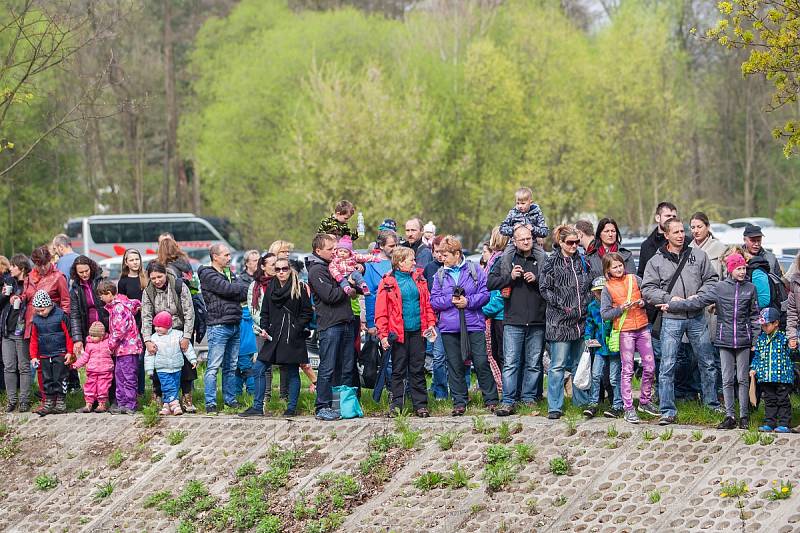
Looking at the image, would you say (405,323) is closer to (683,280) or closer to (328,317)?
(328,317)

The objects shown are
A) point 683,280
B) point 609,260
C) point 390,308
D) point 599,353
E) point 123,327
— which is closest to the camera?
point 683,280

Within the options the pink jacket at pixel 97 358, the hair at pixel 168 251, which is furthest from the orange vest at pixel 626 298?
the pink jacket at pixel 97 358

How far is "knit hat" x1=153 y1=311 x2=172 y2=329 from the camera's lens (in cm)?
1314

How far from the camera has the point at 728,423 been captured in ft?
32.9

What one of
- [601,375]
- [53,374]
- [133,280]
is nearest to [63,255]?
[53,374]

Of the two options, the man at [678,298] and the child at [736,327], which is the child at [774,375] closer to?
the child at [736,327]

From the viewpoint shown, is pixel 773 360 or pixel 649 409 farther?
pixel 649 409

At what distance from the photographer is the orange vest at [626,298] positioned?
430 inches

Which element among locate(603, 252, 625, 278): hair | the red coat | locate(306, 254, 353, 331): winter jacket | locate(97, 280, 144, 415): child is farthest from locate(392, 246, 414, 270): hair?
locate(97, 280, 144, 415): child

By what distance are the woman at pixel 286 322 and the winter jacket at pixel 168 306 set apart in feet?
4.21

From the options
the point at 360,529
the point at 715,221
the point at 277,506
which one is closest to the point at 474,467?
the point at 360,529

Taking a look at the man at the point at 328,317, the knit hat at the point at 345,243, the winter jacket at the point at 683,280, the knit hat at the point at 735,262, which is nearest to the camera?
the knit hat at the point at 735,262

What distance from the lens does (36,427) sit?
13906 mm

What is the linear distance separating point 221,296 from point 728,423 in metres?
6.20
